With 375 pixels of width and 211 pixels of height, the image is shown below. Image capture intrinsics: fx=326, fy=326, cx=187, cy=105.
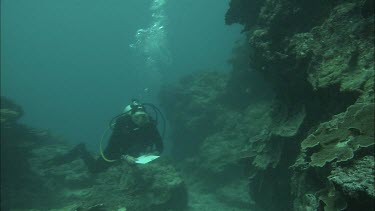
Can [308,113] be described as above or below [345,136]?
above

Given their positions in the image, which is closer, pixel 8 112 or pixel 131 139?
pixel 131 139

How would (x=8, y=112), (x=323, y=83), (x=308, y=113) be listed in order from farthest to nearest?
1. (x=8, y=112)
2. (x=308, y=113)
3. (x=323, y=83)

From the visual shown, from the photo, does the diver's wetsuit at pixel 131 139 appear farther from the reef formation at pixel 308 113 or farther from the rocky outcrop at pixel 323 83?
the rocky outcrop at pixel 323 83

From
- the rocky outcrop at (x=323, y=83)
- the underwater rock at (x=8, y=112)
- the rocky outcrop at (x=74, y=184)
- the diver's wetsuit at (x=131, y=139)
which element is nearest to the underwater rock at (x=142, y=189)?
the rocky outcrop at (x=74, y=184)

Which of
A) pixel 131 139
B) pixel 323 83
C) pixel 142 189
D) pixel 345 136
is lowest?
pixel 345 136

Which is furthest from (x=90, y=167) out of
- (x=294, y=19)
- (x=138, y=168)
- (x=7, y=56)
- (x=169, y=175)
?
(x=7, y=56)

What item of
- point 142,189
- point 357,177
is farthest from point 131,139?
point 357,177

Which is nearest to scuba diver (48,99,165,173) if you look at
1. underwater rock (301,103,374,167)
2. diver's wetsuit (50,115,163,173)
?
diver's wetsuit (50,115,163,173)

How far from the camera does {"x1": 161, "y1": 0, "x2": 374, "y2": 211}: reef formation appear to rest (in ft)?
13.0

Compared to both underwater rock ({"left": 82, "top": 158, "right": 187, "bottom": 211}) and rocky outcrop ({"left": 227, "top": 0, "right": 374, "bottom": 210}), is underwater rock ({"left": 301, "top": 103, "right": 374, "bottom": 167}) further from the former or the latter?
underwater rock ({"left": 82, "top": 158, "right": 187, "bottom": 211})

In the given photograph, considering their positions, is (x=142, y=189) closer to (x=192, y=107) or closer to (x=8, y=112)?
(x=8, y=112)

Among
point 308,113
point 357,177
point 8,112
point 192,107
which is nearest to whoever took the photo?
point 357,177

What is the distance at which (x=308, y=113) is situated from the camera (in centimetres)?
658

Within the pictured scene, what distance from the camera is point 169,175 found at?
39.7 ft
